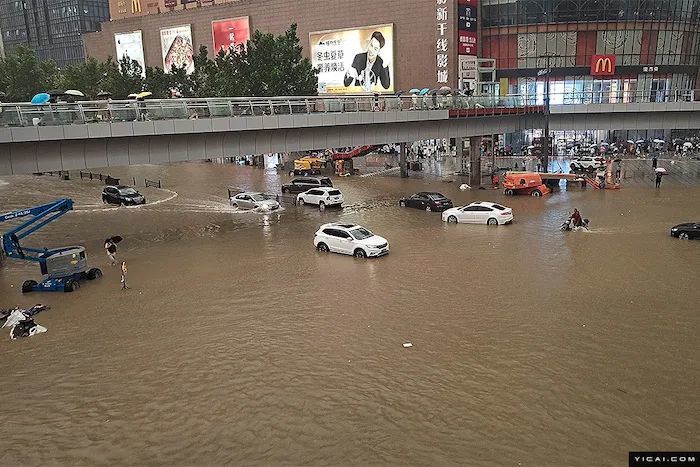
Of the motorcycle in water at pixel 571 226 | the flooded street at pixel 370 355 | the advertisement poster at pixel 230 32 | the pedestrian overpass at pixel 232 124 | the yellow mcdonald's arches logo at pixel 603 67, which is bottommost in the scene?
the flooded street at pixel 370 355

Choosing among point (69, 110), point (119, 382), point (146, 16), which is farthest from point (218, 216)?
point (146, 16)

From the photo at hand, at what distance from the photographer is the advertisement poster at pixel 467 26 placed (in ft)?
225

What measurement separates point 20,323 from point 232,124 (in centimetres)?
1548

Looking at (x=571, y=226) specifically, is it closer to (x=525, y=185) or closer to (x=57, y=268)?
(x=525, y=185)

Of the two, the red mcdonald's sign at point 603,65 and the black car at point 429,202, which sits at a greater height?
the red mcdonald's sign at point 603,65

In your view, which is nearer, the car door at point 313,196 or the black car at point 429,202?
the black car at point 429,202

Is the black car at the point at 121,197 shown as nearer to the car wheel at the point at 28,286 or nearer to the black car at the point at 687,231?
the car wheel at the point at 28,286

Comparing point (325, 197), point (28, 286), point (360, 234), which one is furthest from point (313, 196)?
point (28, 286)

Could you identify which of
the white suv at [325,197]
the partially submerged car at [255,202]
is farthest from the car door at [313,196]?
the partially submerged car at [255,202]

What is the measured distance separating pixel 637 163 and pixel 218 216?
44.9m

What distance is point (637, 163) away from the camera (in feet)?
193

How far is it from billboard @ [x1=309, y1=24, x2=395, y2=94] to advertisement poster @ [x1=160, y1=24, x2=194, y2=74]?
28.8 m

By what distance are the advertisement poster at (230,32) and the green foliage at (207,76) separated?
2039 centimetres

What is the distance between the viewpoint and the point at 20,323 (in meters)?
17.3
